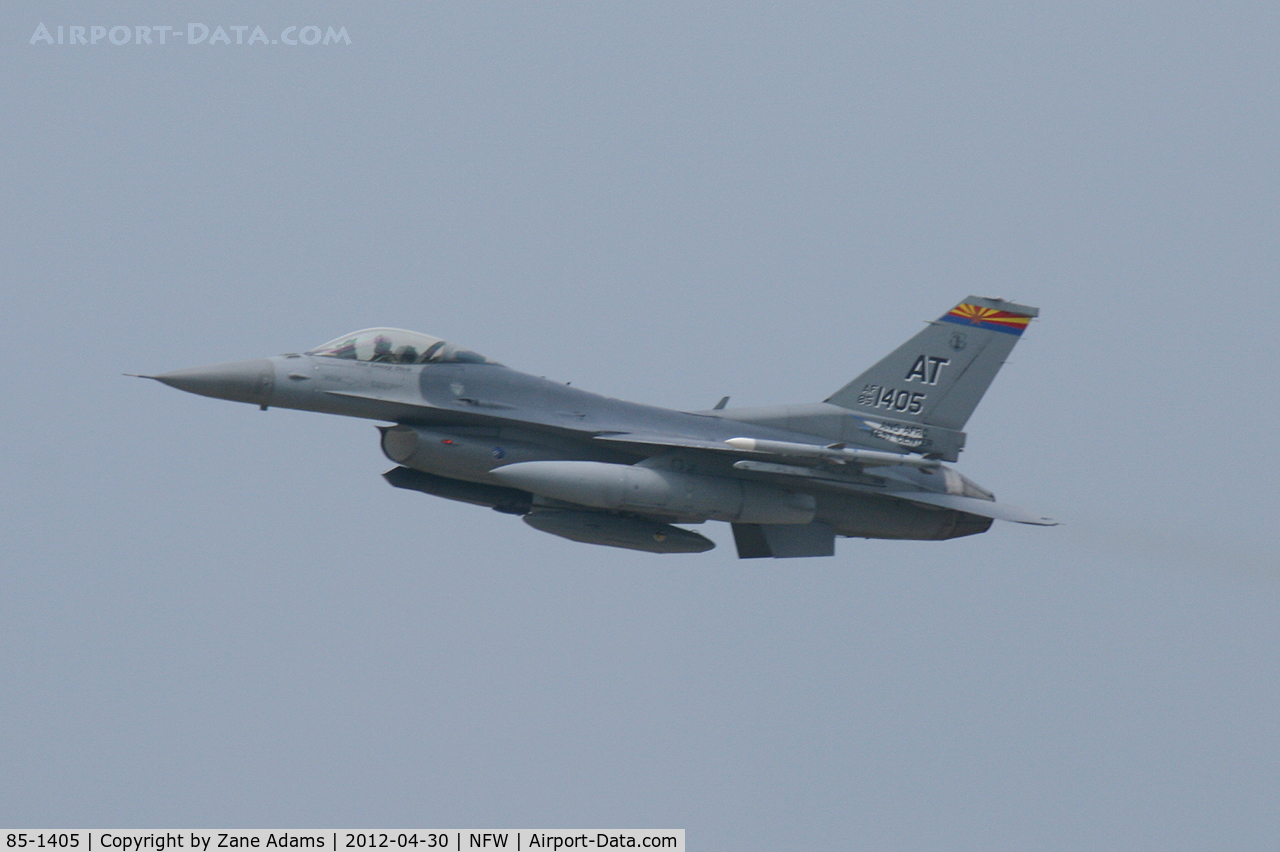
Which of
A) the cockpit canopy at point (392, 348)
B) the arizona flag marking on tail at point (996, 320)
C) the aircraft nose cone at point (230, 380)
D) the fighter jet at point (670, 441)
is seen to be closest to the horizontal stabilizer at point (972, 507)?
the fighter jet at point (670, 441)

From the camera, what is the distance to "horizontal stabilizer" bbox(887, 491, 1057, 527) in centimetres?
2169

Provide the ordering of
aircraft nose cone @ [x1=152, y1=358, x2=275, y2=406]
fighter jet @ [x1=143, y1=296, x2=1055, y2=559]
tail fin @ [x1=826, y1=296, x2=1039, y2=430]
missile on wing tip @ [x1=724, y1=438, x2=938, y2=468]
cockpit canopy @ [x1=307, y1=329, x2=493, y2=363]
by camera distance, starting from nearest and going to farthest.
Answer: aircraft nose cone @ [x1=152, y1=358, x2=275, y2=406]
fighter jet @ [x1=143, y1=296, x2=1055, y2=559]
missile on wing tip @ [x1=724, y1=438, x2=938, y2=468]
cockpit canopy @ [x1=307, y1=329, x2=493, y2=363]
tail fin @ [x1=826, y1=296, x2=1039, y2=430]

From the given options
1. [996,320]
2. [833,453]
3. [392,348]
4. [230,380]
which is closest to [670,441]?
[833,453]

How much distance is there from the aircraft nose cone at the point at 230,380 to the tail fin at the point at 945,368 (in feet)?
24.1

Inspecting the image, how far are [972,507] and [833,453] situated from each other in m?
2.26

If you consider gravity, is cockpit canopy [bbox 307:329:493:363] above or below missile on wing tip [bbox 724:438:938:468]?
above

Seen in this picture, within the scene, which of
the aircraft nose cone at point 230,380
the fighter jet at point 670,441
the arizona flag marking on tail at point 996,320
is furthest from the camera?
the arizona flag marking on tail at point 996,320

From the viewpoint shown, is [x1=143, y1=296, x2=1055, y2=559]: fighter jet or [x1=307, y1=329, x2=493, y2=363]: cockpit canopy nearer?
[x1=143, y1=296, x2=1055, y2=559]: fighter jet

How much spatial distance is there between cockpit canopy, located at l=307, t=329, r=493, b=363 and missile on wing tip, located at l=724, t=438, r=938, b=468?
141 inches

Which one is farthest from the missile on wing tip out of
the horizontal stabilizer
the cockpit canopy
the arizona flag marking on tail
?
the cockpit canopy

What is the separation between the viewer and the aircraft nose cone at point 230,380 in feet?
65.6

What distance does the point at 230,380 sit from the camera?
20109 mm

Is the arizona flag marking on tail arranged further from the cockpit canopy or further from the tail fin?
the cockpit canopy

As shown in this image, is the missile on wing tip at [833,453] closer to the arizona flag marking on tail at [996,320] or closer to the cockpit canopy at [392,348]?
the arizona flag marking on tail at [996,320]
